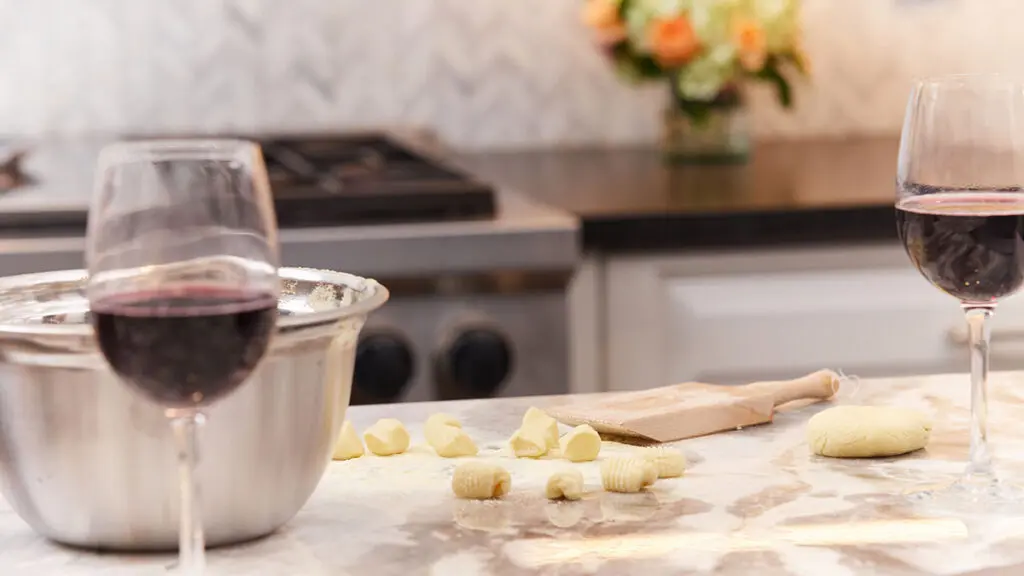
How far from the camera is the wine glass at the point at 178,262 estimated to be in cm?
66

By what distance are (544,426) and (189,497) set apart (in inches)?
12.4

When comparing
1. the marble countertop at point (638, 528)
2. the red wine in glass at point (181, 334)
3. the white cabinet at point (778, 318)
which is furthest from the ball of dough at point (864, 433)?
the white cabinet at point (778, 318)

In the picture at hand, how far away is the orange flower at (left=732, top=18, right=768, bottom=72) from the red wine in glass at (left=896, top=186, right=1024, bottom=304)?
142cm

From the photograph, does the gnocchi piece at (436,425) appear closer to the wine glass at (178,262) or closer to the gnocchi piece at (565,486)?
the gnocchi piece at (565,486)

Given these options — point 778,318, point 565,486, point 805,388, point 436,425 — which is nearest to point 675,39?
point 778,318

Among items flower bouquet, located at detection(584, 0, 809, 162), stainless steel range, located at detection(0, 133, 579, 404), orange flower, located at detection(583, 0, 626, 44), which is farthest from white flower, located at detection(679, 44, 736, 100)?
A: stainless steel range, located at detection(0, 133, 579, 404)

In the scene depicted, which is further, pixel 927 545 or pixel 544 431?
pixel 544 431

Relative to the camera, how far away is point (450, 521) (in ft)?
2.69

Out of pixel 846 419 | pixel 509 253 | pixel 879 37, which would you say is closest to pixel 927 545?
pixel 846 419

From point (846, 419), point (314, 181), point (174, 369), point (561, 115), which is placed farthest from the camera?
point (561, 115)

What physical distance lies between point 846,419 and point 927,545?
16cm

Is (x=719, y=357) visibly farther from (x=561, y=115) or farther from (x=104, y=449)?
(x=104, y=449)

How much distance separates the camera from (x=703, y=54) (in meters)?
2.31

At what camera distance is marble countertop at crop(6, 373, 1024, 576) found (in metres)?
0.76
